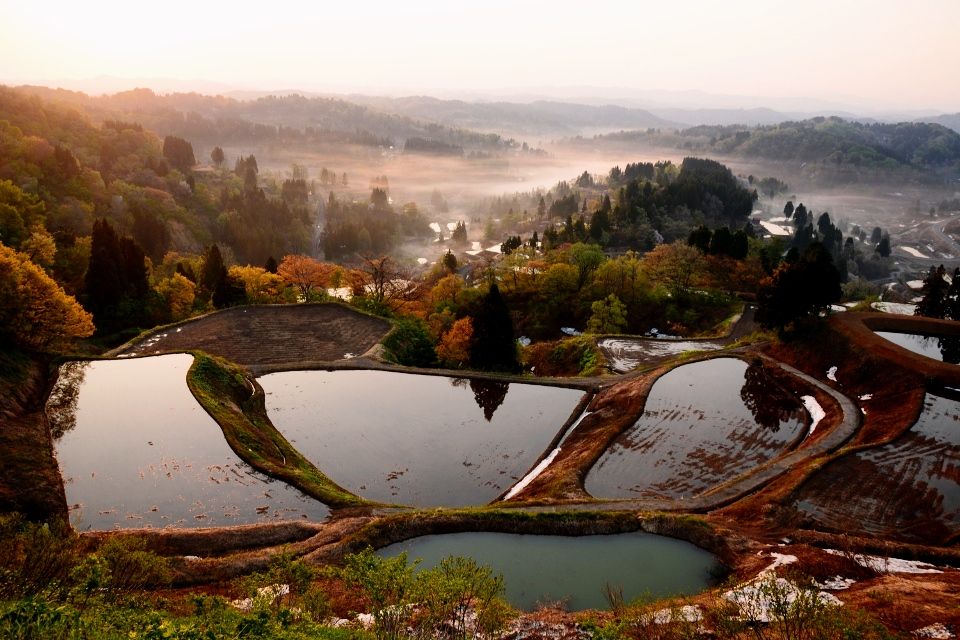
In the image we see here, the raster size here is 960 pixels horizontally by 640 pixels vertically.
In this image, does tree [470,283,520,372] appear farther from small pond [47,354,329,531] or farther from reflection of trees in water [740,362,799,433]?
small pond [47,354,329,531]

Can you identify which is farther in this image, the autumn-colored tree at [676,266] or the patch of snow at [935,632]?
the autumn-colored tree at [676,266]

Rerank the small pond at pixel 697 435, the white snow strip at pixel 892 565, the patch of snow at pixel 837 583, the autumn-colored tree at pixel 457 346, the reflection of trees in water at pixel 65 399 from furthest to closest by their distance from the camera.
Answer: the autumn-colored tree at pixel 457 346 < the reflection of trees in water at pixel 65 399 < the small pond at pixel 697 435 < the white snow strip at pixel 892 565 < the patch of snow at pixel 837 583

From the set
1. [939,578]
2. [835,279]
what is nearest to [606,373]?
[835,279]

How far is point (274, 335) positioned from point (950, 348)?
160 feet

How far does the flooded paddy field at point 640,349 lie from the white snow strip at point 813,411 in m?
11.9

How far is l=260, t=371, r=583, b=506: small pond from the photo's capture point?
26578 mm

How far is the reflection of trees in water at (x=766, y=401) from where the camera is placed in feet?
101

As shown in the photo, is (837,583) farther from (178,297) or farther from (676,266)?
(178,297)

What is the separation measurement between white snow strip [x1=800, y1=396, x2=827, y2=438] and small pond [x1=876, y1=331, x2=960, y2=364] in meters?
9.49

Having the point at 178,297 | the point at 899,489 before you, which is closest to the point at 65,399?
the point at 178,297

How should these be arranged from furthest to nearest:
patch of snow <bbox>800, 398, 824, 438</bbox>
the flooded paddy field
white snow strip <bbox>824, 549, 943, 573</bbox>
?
the flooded paddy field
patch of snow <bbox>800, 398, 824, 438</bbox>
white snow strip <bbox>824, 549, 943, 573</bbox>

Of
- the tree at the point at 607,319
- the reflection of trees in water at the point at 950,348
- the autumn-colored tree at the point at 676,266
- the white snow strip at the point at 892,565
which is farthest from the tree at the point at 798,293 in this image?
the autumn-colored tree at the point at 676,266

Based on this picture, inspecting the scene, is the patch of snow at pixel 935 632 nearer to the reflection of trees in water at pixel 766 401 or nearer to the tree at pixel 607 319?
the reflection of trees in water at pixel 766 401

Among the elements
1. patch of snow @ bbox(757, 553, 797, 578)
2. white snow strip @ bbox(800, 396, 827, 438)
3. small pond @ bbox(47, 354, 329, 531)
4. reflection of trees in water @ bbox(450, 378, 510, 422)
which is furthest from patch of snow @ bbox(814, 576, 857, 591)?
reflection of trees in water @ bbox(450, 378, 510, 422)
